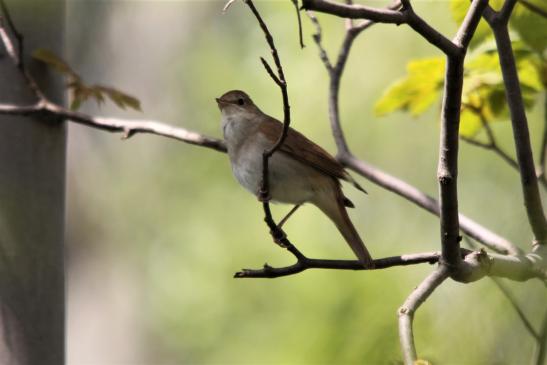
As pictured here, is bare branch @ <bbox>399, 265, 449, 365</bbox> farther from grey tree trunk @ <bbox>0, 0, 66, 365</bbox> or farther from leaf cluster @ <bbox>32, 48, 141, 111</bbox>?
leaf cluster @ <bbox>32, 48, 141, 111</bbox>

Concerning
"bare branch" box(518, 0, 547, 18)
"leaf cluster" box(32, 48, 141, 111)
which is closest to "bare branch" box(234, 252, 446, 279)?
"bare branch" box(518, 0, 547, 18)

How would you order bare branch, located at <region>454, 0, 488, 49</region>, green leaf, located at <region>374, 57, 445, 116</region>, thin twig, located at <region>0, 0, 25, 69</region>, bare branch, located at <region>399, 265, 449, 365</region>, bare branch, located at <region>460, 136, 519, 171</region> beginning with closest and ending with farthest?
bare branch, located at <region>399, 265, 449, 365</region>, bare branch, located at <region>454, 0, 488, 49</region>, bare branch, located at <region>460, 136, 519, 171</region>, green leaf, located at <region>374, 57, 445, 116</region>, thin twig, located at <region>0, 0, 25, 69</region>

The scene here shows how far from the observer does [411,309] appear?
1.80 metres

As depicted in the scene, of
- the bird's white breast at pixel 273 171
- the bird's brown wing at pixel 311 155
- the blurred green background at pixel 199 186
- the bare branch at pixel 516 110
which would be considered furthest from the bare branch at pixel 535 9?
the blurred green background at pixel 199 186

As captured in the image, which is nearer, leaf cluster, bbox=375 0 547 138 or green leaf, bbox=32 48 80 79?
leaf cluster, bbox=375 0 547 138

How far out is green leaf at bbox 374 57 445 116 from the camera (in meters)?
3.27

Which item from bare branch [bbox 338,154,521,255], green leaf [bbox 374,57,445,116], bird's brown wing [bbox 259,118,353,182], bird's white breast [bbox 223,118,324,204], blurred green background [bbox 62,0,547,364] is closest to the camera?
bare branch [bbox 338,154,521,255]

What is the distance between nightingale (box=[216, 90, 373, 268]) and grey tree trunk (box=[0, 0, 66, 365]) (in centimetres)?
83

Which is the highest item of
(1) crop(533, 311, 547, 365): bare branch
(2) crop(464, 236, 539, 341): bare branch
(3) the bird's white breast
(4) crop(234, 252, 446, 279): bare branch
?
(3) the bird's white breast

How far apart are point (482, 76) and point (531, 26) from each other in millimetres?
574

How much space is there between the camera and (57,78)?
3941 mm

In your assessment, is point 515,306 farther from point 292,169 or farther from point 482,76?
point 292,169

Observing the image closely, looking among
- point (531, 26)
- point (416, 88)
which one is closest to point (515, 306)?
point (531, 26)

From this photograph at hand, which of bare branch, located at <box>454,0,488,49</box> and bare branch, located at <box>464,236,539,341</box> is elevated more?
bare branch, located at <box>454,0,488,49</box>
